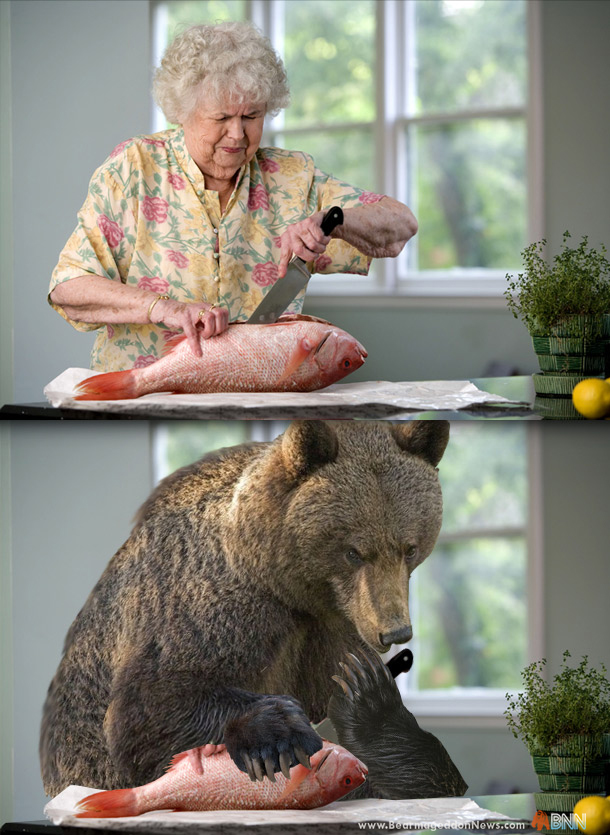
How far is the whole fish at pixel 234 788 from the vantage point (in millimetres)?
1105

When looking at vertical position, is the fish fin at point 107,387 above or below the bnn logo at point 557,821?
above

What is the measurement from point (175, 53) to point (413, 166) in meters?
1.82

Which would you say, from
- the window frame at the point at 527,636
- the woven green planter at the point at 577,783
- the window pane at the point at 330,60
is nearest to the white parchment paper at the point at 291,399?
the window frame at the point at 527,636

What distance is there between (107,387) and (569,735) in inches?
26.1

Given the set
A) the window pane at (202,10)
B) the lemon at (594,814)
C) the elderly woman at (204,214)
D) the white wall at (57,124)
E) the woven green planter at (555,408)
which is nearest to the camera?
the lemon at (594,814)

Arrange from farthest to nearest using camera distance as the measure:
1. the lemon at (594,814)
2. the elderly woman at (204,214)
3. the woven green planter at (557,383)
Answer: the elderly woman at (204,214) < the woven green planter at (557,383) < the lemon at (594,814)

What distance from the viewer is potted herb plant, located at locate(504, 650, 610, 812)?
111 centimetres

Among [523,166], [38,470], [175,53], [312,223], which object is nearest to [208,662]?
[38,470]

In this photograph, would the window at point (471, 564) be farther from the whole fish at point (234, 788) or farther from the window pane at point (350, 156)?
the window pane at point (350, 156)

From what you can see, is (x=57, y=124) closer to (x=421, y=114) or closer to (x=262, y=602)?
(x=262, y=602)

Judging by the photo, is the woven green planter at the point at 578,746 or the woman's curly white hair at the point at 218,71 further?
the woman's curly white hair at the point at 218,71

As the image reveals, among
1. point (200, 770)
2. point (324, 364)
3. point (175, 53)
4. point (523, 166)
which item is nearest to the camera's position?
point (200, 770)

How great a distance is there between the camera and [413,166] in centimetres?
316

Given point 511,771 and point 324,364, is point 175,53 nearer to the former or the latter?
point 324,364
